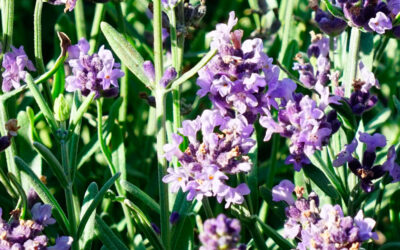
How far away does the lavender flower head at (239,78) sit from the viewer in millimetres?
1605

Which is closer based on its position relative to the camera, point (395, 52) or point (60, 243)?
point (60, 243)

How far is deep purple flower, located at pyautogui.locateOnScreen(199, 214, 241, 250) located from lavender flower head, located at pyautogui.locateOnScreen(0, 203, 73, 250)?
0.51 metres

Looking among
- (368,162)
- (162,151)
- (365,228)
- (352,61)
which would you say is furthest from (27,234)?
(352,61)

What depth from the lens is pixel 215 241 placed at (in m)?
1.18

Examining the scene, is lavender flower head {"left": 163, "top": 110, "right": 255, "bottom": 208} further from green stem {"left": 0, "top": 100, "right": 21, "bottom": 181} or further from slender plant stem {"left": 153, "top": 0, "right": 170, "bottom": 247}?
green stem {"left": 0, "top": 100, "right": 21, "bottom": 181}

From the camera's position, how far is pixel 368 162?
1.75 metres

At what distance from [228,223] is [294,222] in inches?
19.3

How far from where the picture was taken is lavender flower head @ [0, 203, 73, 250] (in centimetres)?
147

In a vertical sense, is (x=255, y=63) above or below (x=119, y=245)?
above

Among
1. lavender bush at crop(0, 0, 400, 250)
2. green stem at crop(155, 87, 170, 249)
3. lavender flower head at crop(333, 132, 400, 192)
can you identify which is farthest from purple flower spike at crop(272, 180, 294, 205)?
green stem at crop(155, 87, 170, 249)

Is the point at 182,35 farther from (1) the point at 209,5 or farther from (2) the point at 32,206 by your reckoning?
(1) the point at 209,5

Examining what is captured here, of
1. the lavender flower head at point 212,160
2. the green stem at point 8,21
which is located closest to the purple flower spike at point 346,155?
the lavender flower head at point 212,160

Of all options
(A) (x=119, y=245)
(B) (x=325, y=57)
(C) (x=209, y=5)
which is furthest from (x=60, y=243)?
(C) (x=209, y=5)

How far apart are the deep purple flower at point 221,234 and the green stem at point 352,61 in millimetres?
870
